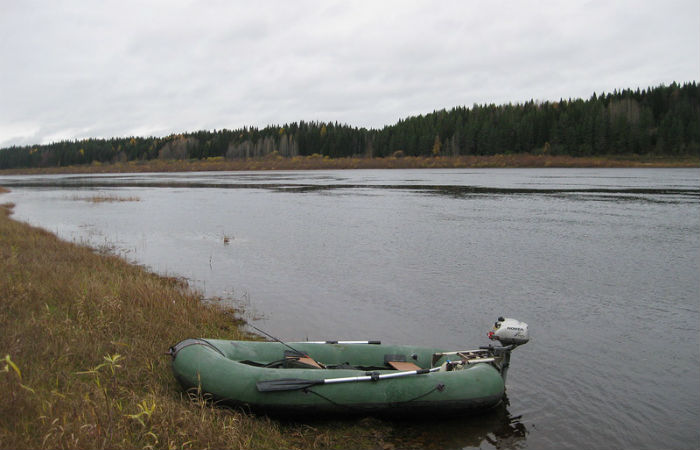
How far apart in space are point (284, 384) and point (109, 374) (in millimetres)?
2146

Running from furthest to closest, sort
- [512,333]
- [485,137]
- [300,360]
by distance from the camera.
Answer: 1. [485,137]
2. [512,333]
3. [300,360]

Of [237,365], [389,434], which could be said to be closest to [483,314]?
[389,434]

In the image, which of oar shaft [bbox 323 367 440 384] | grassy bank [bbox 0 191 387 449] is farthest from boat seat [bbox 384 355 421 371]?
grassy bank [bbox 0 191 387 449]

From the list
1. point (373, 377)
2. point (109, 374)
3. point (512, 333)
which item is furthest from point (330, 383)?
point (512, 333)

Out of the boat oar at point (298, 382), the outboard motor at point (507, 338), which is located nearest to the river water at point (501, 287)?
the outboard motor at point (507, 338)

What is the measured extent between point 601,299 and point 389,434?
26.6ft

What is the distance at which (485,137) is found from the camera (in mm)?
97938

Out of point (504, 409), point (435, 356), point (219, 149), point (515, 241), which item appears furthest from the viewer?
point (219, 149)

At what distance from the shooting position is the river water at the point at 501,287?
6914 millimetres

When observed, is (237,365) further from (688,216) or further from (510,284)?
(688,216)

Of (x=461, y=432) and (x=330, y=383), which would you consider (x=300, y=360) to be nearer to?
(x=330, y=383)

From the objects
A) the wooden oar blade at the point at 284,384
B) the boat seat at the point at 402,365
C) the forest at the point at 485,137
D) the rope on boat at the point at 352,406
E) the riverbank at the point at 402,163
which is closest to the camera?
the wooden oar blade at the point at 284,384

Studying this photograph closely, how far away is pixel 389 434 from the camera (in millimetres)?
6141

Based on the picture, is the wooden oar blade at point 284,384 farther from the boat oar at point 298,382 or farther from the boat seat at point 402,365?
the boat seat at point 402,365
